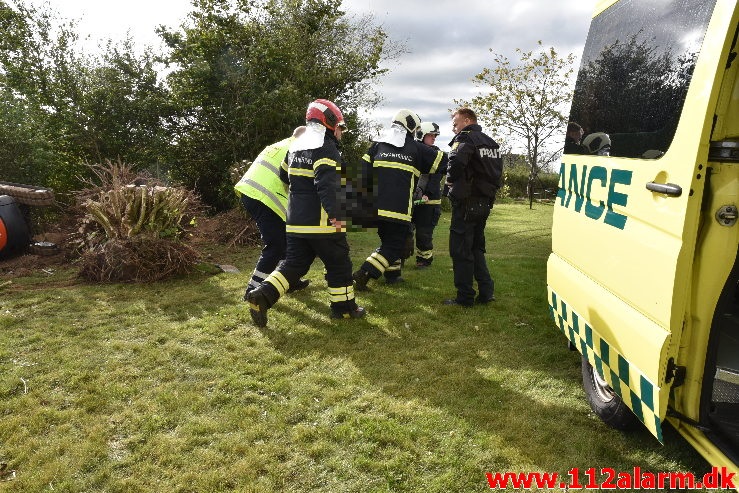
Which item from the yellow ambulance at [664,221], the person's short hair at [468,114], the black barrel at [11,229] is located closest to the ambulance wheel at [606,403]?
the yellow ambulance at [664,221]

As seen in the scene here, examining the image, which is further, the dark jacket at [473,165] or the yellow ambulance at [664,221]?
the dark jacket at [473,165]

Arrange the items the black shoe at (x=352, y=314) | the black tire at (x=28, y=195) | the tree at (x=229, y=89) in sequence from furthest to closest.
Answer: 1. the tree at (x=229, y=89)
2. the black tire at (x=28, y=195)
3. the black shoe at (x=352, y=314)

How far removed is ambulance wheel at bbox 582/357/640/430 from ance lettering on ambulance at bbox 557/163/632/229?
3.26 ft

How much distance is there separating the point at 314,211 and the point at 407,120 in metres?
1.73

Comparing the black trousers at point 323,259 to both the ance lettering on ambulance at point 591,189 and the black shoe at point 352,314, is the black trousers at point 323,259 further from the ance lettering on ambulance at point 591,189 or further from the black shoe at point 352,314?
the ance lettering on ambulance at point 591,189

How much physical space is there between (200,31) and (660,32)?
10627 mm

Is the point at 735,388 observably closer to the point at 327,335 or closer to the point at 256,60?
the point at 327,335

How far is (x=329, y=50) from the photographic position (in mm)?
14172

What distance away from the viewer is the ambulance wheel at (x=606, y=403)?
2822 millimetres

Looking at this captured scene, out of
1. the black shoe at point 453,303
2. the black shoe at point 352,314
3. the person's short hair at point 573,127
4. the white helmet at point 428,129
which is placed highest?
the white helmet at point 428,129

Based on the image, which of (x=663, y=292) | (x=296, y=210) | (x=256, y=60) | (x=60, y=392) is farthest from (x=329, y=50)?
(x=663, y=292)

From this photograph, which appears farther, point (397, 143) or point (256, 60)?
point (256, 60)

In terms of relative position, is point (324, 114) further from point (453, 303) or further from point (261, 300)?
point (453, 303)

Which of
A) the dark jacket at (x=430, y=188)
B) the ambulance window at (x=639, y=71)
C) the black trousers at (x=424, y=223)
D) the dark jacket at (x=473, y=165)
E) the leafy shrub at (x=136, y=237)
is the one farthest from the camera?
the black trousers at (x=424, y=223)
